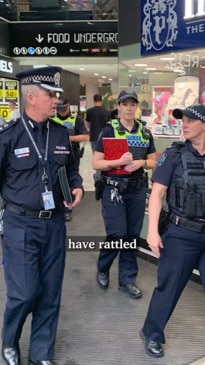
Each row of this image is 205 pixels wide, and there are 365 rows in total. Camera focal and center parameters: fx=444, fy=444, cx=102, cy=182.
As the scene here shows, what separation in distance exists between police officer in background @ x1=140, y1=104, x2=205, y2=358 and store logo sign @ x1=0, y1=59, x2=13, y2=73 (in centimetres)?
832

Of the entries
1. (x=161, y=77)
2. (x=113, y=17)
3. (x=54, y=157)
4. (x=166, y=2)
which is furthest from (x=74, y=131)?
(x=113, y=17)

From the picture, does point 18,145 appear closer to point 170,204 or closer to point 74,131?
point 170,204

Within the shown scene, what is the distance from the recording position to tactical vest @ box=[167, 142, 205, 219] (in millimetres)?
2508

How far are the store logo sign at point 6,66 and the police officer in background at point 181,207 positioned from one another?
832 cm

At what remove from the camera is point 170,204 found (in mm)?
2666

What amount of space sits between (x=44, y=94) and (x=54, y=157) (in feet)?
1.19

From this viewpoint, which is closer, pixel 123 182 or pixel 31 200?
pixel 31 200

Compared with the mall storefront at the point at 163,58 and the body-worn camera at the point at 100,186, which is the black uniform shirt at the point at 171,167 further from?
the mall storefront at the point at 163,58

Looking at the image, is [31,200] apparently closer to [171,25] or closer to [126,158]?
[126,158]

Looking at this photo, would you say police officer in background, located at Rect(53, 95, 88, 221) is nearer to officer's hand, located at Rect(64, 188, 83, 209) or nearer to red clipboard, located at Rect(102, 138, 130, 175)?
red clipboard, located at Rect(102, 138, 130, 175)

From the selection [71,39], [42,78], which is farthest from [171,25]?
[71,39]

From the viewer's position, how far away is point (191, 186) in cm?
250

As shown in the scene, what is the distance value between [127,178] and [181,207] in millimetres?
1100

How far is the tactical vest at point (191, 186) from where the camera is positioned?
251 cm
